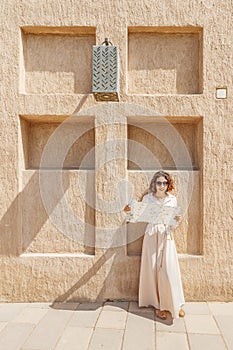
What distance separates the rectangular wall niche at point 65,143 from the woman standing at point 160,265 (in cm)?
107

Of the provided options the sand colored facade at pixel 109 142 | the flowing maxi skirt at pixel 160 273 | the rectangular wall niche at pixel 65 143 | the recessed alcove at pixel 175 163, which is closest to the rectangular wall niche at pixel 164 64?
the sand colored facade at pixel 109 142

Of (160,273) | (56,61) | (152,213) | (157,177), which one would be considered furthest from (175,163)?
(56,61)

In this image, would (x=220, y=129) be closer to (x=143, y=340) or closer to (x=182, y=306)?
(x=182, y=306)

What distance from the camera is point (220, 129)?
4.10 m

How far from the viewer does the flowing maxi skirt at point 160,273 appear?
3678 mm

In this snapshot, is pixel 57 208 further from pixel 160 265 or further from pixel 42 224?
pixel 160 265

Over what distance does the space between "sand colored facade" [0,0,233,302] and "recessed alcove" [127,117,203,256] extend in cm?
1

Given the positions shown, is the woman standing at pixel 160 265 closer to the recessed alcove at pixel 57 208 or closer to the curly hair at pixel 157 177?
the curly hair at pixel 157 177

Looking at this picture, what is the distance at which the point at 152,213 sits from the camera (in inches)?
153

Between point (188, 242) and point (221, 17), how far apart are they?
10.6 ft

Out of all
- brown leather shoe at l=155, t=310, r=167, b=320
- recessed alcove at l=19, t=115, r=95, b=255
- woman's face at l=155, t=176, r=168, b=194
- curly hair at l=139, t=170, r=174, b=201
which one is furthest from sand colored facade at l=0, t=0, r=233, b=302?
brown leather shoe at l=155, t=310, r=167, b=320

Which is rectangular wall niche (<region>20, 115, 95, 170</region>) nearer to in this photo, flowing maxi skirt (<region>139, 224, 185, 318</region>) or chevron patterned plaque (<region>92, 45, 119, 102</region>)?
chevron patterned plaque (<region>92, 45, 119, 102</region>)

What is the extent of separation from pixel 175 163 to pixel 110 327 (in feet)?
7.69

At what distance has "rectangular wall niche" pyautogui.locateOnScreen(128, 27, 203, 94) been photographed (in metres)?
4.27
